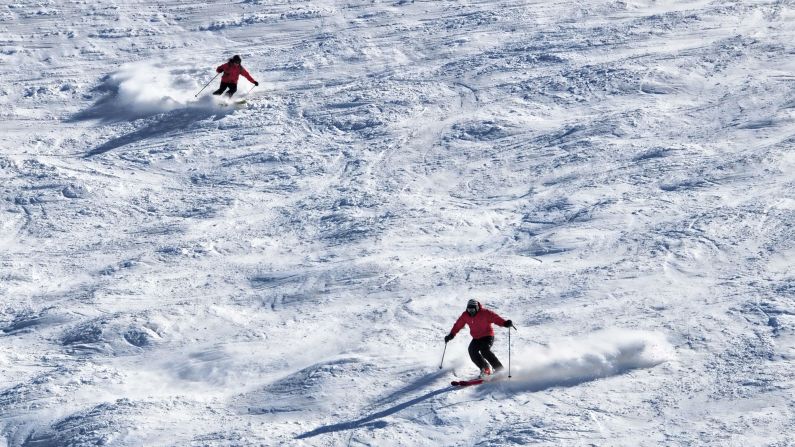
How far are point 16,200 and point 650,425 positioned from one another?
10.2 meters

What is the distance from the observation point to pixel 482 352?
1306 cm

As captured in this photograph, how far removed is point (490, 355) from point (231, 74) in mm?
8691

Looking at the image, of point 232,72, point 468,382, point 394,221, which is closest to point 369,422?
point 468,382

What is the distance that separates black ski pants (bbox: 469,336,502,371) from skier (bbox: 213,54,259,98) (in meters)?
8.12

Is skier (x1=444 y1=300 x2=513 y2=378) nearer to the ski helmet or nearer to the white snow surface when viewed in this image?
the ski helmet

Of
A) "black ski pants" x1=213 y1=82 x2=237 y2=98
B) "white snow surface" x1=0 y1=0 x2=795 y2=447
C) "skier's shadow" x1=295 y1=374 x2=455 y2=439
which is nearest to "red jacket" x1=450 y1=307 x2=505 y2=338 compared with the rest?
"white snow surface" x1=0 y1=0 x2=795 y2=447

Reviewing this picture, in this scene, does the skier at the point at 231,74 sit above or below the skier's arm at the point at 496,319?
above

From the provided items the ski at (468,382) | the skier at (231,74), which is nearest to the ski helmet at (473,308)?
the ski at (468,382)

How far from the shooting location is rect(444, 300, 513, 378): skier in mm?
12875

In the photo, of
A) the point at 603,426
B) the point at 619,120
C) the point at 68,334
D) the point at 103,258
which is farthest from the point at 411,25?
the point at 603,426

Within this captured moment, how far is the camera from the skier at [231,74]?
1973 cm

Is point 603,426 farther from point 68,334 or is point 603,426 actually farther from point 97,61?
point 97,61

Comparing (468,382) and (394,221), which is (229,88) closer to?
(394,221)

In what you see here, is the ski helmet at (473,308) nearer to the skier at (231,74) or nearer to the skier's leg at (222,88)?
the skier at (231,74)
